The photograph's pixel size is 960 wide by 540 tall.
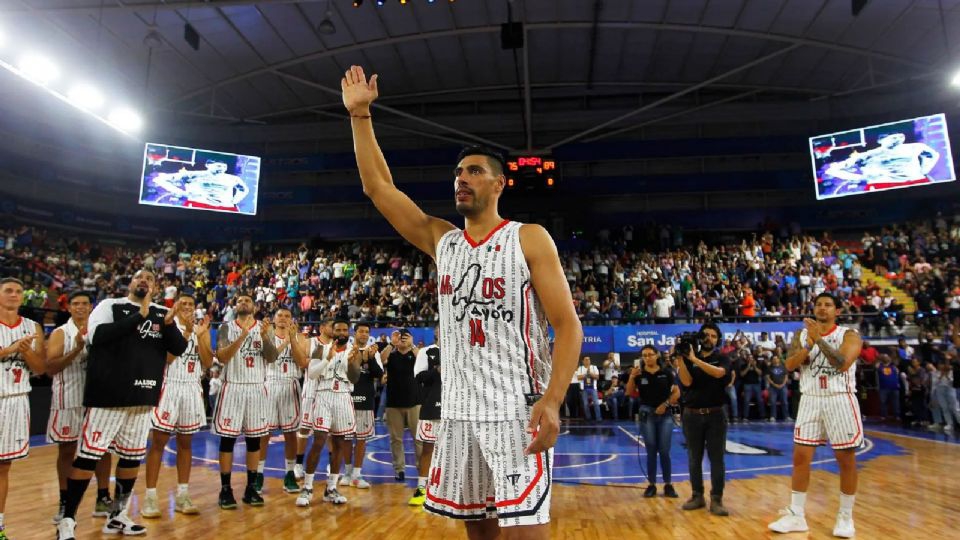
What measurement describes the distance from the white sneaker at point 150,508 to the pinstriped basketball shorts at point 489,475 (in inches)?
196

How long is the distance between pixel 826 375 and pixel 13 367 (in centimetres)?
742

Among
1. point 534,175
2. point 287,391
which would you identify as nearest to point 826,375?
point 287,391

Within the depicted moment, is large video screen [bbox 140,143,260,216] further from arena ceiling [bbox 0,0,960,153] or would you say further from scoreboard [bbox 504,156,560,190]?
scoreboard [bbox 504,156,560,190]

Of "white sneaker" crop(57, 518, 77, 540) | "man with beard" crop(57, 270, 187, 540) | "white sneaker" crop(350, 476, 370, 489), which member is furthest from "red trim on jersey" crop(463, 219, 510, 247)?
"white sneaker" crop(350, 476, 370, 489)

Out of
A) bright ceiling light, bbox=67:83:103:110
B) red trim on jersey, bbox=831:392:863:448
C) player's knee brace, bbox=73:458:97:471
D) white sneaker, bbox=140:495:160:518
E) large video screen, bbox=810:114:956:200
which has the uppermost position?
bright ceiling light, bbox=67:83:103:110

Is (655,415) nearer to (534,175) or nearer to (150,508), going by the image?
(150,508)

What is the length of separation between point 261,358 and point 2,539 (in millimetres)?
2859

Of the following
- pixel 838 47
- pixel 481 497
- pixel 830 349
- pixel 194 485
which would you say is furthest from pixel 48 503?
pixel 838 47

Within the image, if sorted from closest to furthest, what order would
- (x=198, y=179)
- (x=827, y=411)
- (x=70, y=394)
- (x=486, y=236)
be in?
(x=486, y=236) < (x=827, y=411) < (x=70, y=394) < (x=198, y=179)

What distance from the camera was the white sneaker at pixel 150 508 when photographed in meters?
5.90

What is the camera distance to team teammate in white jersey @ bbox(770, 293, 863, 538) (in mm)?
5371

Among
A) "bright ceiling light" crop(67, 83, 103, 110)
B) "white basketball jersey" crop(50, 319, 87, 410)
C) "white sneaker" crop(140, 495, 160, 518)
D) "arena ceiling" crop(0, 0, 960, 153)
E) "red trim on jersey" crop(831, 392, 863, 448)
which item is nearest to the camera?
"red trim on jersey" crop(831, 392, 863, 448)

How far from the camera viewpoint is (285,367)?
771cm

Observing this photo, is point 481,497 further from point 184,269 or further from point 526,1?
point 184,269
